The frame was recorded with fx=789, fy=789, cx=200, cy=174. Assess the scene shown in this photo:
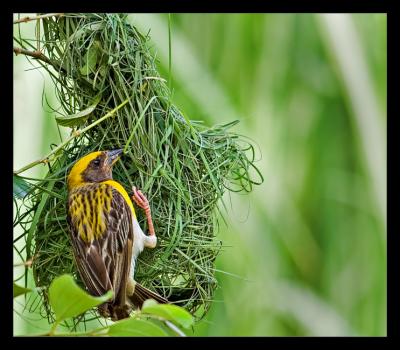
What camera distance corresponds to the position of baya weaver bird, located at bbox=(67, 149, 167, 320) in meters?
2.68

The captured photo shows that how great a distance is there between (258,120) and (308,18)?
1.89ft

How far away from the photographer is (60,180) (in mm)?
2818

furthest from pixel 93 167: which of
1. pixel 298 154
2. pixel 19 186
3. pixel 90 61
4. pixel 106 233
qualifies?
pixel 298 154

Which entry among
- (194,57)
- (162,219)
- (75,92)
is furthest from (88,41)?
(194,57)

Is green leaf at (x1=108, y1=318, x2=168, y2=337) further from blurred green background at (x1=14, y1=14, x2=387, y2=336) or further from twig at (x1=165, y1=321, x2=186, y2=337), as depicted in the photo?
blurred green background at (x1=14, y1=14, x2=387, y2=336)

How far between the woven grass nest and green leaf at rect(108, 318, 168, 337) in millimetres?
1169

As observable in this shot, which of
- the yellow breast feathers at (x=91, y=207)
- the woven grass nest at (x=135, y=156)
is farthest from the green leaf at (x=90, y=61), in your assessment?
the yellow breast feathers at (x=91, y=207)

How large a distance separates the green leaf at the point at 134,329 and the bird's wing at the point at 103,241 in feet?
3.84

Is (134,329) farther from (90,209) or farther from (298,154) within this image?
(298,154)

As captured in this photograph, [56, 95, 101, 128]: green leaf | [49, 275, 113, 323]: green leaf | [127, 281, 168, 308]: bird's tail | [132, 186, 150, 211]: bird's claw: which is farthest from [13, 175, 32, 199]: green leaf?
[49, 275, 113, 323]: green leaf

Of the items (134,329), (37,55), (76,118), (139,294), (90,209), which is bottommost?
(139,294)

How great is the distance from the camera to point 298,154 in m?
4.14

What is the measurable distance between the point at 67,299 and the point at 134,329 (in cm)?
14

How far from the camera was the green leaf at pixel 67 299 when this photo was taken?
1.45 m
